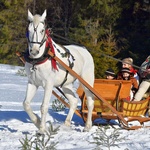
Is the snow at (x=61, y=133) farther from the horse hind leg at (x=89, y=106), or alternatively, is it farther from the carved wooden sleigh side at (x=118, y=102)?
the carved wooden sleigh side at (x=118, y=102)

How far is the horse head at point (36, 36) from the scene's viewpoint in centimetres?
691

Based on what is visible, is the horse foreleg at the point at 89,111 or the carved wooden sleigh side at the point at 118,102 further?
the carved wooden sleigh side at the point at 118,102

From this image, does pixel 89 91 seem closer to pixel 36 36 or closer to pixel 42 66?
pixel 42 66

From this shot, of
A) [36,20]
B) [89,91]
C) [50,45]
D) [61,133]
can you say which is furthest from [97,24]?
[36,20]

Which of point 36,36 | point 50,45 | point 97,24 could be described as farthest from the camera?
point 97,24

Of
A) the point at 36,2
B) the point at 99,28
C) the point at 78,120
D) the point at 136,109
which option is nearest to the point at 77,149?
the point at 136,109

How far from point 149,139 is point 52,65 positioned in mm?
1735

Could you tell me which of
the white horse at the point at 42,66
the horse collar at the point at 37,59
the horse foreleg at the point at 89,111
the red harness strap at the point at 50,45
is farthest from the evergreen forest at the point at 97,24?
the horse collar at the point at 37,59

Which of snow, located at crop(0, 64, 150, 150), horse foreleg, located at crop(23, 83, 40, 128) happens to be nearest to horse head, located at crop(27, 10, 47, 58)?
horse foreleg, located at crop(23, 83, 40, 128)

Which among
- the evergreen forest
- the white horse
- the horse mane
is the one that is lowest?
the evergreen forest

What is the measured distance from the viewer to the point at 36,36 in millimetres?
6941

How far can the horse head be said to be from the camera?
691cm

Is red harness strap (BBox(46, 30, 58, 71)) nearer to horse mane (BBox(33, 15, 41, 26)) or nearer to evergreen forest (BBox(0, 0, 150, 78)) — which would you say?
horse mane (BBox(33, 15, 41, 26))

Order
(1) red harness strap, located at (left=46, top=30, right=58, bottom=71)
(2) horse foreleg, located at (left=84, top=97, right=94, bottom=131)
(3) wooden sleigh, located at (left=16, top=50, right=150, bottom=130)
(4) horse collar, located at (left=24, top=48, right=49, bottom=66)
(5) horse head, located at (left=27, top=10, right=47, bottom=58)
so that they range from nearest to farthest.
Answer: (5) horse head, located at (left=27, top=10, right=47, bottom=58), (4) horse collar, located at (left=24, top=48, right=49, bottom=66), (1) red harness strap, located at (left=46, top=30, right=58, bottom=71), (2) horse foreleg, located at (left=84, top=97, right=94, bottom=131), (3) wooden sleigh, located at (left=16, top=50, right=150, bottom=130)
